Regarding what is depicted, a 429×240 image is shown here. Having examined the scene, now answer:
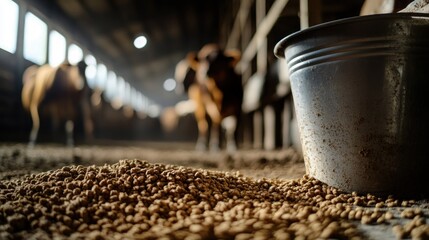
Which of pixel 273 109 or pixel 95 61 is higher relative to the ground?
pixel 95 61

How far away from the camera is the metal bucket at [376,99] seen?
135cm

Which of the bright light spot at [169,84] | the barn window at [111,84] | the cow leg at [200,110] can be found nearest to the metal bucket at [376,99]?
the cow leg at [200,110]

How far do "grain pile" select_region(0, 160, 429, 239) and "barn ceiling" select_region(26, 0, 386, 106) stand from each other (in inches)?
102

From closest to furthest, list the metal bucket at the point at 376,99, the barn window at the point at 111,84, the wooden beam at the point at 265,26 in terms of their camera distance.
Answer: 1. the metal bucket at the point at 376,99
2. the wooden beam at the point at 265,26
3. the barn window at the point at 111,84

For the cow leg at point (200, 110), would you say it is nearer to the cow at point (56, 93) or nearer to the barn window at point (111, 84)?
the cow at point (56, 93)

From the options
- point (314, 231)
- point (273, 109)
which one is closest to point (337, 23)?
point (314, 231)

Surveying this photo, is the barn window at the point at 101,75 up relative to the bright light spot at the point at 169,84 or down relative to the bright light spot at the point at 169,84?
down

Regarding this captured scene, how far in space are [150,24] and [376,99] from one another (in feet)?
38.0

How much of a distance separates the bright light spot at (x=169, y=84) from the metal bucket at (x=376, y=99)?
23.4 m

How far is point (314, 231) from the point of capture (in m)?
1.01

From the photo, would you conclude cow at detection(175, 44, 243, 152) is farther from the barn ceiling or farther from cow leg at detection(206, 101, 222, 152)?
the barn ceiling

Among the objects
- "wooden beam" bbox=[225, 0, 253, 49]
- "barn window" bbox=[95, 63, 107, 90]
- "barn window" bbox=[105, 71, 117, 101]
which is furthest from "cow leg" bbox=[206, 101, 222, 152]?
"barn window" bbox=[105, 71, 117, 101]

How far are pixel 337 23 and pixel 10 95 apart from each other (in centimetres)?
825

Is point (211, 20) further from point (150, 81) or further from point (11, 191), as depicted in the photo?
point (11, 191)
